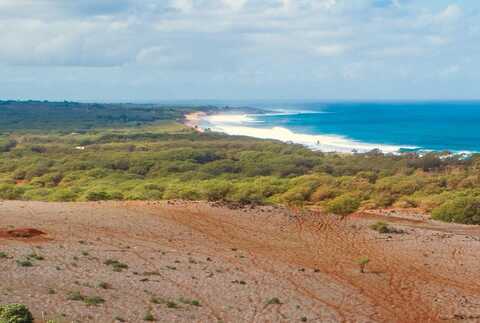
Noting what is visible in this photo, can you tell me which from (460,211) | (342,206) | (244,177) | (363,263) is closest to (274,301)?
(363,263)

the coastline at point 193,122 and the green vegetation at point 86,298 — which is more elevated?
the green vegetation at point 86,298

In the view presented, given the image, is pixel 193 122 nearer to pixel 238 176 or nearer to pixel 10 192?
pixel 238 176

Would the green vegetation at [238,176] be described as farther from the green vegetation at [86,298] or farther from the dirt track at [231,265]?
the green vegetation at [86,298]

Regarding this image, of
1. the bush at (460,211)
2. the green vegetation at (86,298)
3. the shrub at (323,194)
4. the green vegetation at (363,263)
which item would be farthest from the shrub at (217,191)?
the green vegetation at (86,298)

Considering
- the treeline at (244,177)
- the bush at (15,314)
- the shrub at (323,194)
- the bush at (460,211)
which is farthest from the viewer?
the shrub at (323,194)

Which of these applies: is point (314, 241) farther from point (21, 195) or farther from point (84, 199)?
point (21, 195)
